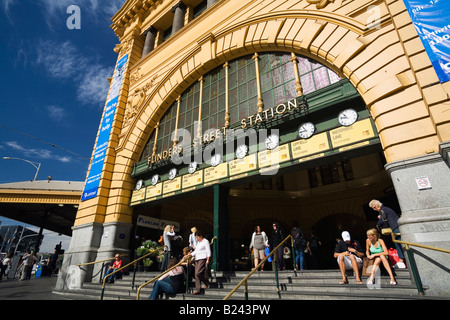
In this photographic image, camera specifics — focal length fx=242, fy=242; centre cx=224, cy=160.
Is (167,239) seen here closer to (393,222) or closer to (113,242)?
(113,242)

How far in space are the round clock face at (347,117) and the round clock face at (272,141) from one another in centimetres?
243

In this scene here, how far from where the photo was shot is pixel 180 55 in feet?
54.2

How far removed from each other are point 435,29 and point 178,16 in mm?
17125

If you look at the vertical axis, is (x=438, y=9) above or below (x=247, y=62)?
below

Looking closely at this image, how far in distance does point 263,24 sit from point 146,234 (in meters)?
14.0

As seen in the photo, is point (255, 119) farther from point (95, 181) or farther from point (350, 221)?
point (350, 221)

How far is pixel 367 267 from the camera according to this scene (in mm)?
6246

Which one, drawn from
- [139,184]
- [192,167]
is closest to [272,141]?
[192,167]

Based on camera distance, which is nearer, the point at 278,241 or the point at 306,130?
the point at 306,130

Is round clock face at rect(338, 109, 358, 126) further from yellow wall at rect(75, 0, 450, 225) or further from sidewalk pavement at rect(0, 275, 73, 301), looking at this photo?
sidewalk pavement at rect(0, 275, 73, 301)

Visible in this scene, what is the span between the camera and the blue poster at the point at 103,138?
15.6 meters

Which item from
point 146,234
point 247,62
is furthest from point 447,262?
point 146,234

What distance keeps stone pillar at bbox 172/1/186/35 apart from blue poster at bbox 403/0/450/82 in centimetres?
1544

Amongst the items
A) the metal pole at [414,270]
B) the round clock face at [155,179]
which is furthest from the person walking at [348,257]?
the round clock face at [155,179]
